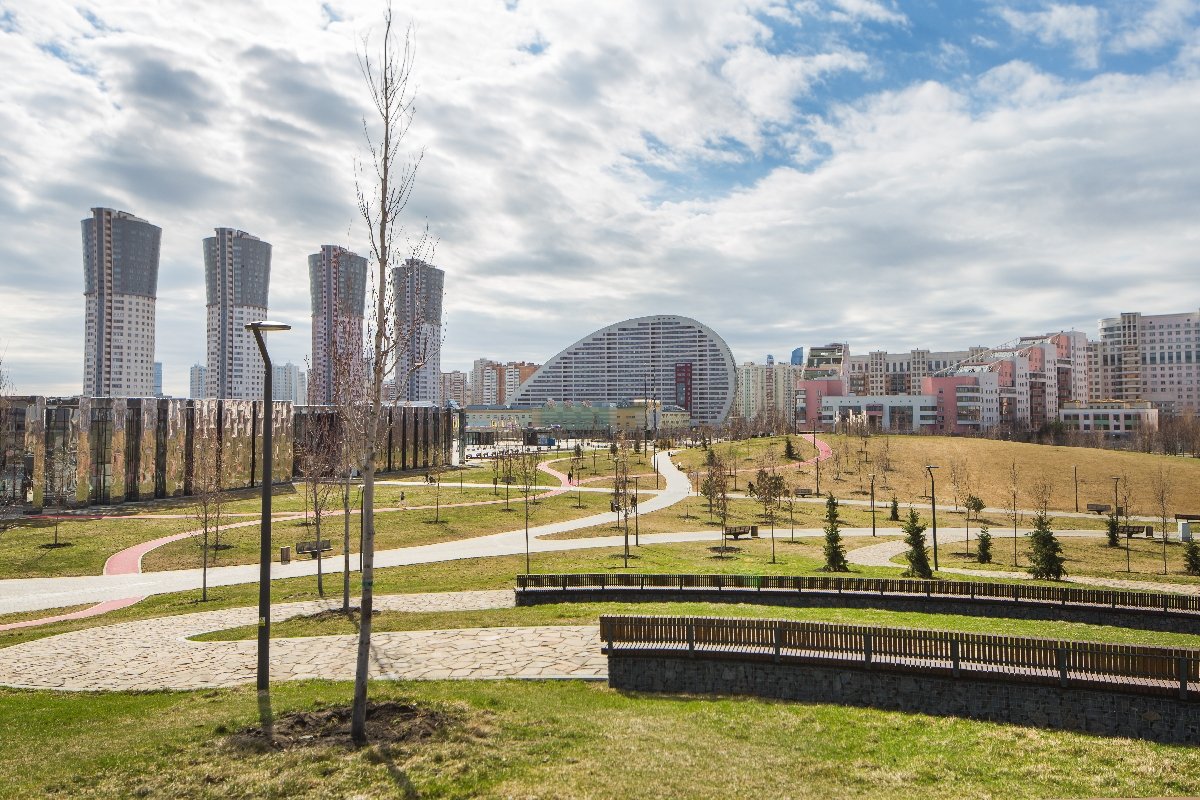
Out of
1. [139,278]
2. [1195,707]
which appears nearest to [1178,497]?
[1195,707]

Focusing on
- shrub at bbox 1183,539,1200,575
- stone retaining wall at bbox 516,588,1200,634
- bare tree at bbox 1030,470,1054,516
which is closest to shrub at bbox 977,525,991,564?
shrub at bbox 1183,539,1200,575

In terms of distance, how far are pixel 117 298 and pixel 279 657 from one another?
528ft

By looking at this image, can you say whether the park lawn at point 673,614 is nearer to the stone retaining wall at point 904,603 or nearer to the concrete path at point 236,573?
the stone retaining wall at point 904,603

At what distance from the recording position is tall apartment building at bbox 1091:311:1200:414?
6368 inches

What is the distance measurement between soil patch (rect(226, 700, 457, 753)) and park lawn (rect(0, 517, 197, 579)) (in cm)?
2403

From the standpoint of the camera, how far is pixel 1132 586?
81.4 feet

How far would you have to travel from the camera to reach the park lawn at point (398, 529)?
31000 mm

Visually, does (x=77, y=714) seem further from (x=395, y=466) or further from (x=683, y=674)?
(x=395, y=466)

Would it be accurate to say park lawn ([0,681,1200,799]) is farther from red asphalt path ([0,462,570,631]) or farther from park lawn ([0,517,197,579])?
park lawn ([0,517,197,579])

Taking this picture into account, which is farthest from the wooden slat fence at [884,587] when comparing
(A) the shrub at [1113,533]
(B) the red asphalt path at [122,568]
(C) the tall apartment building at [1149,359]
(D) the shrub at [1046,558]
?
(C) the tall apartment building at [1149,359]

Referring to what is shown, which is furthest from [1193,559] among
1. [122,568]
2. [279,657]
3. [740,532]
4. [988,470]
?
[122,568]

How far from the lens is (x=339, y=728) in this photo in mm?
9812

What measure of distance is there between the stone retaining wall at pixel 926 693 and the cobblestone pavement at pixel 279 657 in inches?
58.3

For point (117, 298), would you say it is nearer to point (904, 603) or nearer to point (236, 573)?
point (236, 573)
